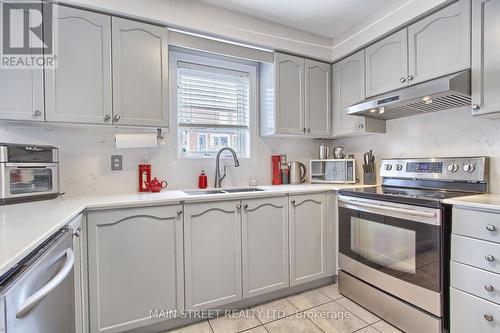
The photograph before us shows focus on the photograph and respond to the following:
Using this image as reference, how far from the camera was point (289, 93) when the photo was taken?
92.3 inches

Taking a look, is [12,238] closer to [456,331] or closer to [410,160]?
[456,331]

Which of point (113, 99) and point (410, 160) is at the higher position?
point (113, 99)

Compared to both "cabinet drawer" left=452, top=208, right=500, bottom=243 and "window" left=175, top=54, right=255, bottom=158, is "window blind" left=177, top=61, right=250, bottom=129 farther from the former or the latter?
"cabinet drawer" left=452, top=208, right=500, bottom=243

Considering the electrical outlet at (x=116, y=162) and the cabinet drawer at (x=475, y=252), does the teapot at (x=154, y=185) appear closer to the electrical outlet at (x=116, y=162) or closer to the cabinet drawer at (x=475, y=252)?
the electrical outlet at (x=116, y=162)

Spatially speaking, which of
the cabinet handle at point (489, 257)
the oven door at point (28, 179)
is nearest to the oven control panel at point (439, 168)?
the cabinet handle at point (489, 257)

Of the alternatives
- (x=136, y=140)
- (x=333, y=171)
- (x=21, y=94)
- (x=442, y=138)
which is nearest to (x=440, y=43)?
(x=442, y=138)

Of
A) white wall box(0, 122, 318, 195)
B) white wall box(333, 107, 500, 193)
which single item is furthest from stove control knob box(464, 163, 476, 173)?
white wall box(0, 122, 318, 195)

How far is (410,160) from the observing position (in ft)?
6.82

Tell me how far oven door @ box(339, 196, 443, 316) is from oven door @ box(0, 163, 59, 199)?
6.85ft

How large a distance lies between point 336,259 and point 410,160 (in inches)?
41.2

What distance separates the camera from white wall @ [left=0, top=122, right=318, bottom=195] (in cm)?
175

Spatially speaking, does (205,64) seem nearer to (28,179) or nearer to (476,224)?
(28,179)

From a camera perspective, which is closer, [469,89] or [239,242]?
[469,89]

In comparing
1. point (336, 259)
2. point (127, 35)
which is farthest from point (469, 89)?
point (127, 35)
